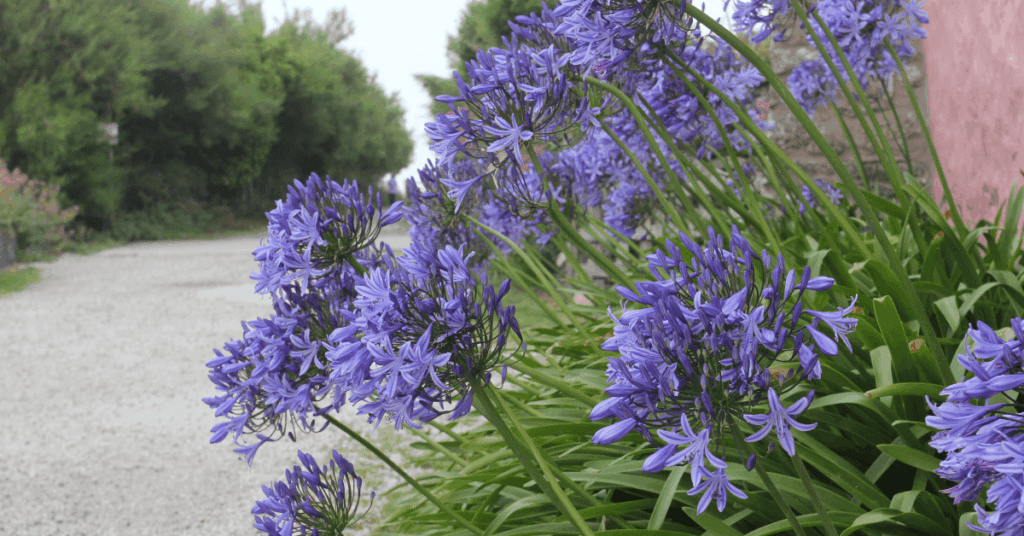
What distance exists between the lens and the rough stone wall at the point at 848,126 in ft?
14.8

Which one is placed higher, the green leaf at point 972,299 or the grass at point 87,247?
the green leaf at point 972,299

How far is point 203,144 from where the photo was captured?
2259 cm

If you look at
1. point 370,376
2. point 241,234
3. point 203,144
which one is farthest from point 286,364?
point 203,144

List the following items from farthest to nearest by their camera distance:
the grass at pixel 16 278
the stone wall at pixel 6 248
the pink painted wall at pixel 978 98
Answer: the stone wall at pixel 6 248, the grass at pixel 16 278, the pink painted wall at pixel 978 98

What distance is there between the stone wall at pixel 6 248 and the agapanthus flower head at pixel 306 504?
42.2 ft

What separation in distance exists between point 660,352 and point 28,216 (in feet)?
51.3

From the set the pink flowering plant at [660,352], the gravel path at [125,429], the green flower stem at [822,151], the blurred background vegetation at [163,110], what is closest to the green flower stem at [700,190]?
the pink flowering plant at [660,352]

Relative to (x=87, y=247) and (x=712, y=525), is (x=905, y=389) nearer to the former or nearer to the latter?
(x=712, y=525)

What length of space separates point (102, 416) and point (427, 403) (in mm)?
4391

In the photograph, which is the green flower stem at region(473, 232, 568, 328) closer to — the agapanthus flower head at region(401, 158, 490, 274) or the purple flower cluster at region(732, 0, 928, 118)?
the agapanthus flower head at region(401, 158, 490, 274)

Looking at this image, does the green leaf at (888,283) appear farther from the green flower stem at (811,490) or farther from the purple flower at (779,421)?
the purple flower at (779,421)

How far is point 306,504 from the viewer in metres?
1.49

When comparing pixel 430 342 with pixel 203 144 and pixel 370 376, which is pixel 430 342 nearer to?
pixel 370 376

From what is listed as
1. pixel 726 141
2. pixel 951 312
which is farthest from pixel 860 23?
pixel 951 312
